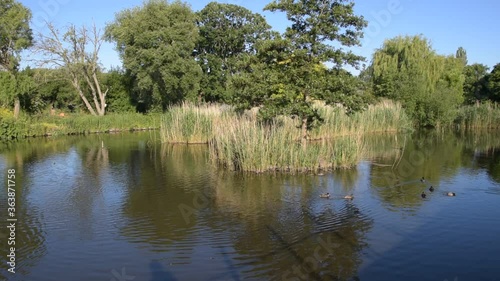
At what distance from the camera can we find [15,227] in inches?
301

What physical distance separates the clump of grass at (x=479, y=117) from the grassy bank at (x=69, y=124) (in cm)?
2284

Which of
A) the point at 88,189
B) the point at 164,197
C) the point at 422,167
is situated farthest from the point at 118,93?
the point at 422,167

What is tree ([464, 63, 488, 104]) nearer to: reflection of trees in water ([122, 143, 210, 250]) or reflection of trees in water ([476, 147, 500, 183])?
reflection of trees in water ([476, 147, 500, 183])

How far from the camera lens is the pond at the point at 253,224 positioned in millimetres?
5797

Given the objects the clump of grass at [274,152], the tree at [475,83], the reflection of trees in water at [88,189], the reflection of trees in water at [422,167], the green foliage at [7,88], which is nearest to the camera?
the reflection of trees in water at [88,189]

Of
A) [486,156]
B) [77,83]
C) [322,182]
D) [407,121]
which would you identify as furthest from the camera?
[77,83]

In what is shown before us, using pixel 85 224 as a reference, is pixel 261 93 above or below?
above

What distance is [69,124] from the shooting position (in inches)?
1147

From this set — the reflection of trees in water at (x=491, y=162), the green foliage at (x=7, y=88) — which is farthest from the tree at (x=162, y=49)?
the reflection of trees in water at (x=491, y=162)

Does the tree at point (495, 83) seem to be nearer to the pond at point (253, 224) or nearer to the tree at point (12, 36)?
the pond at point (253, 224)

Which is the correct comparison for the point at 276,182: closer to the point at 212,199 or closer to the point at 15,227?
the point at 212,199

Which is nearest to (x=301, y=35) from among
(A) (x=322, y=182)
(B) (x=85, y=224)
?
(A) (x=322, y=182)

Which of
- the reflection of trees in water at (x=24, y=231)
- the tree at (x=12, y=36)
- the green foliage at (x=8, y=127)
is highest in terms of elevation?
the tree at (x=12, y=36)

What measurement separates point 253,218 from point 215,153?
5.96m
